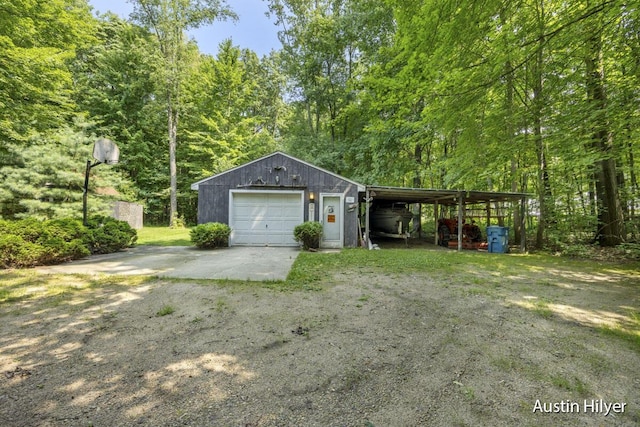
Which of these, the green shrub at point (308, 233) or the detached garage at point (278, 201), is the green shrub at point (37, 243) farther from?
the green shrub at point (308, 233)

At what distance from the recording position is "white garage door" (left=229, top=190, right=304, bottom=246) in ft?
31.4

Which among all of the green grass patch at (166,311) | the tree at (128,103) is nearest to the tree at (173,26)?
the tree at (128,103)

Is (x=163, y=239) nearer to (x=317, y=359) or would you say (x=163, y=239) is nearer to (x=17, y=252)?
(x=17, y=252)

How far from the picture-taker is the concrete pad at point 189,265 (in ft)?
16.9

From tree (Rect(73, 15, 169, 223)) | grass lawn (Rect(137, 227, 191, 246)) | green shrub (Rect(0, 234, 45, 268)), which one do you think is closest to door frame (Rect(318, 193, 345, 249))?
grass lawn (Rect(137, 227, 191, 246))

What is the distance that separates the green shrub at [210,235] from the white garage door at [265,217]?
23.9 inches

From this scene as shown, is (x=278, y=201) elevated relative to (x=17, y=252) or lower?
elevated

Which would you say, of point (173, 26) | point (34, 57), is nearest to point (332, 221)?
point (34, 57)

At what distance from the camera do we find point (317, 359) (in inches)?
92.4

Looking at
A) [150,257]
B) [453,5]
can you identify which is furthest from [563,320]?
[150,257]

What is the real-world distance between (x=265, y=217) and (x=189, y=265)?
3.90 m

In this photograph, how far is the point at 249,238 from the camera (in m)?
9.62

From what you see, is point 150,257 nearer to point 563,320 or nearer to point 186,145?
point 563,320

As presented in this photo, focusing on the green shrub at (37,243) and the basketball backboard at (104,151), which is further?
the basketball backboard at (104,151)
